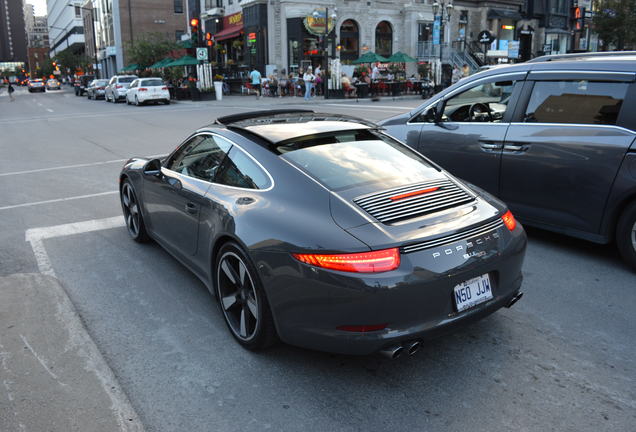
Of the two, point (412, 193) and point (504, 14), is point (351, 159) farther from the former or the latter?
point (504, 14)

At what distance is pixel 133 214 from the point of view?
20.0ft

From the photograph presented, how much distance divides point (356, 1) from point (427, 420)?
4524cm

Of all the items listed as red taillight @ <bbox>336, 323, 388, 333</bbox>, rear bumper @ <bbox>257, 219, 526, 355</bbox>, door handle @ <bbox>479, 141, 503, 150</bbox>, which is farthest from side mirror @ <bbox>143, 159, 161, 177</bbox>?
door handle @ <bbox>479, 141, 503, 150</bbox>

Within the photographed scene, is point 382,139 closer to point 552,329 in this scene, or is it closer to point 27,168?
point 552,329

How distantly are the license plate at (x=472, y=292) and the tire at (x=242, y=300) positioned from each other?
1150 mm

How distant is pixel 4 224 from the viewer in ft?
23.2

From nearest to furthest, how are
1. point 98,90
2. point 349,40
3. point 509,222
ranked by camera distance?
1. point 509,222
2. point 98,90
3. point 349,40

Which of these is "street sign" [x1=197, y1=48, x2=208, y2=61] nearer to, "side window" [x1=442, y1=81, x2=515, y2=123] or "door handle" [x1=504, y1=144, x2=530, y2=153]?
"side window" [x1=442, y1=81, x2=515, y2=123]

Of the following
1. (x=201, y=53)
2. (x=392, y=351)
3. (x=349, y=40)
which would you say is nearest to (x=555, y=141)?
(x=392, y=351)

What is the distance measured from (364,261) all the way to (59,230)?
5056 millimetres

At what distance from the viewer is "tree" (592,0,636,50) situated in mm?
37281

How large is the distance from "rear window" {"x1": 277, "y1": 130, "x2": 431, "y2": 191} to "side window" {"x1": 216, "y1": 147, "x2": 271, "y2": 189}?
8.7 inches

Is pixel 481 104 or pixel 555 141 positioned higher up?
pixel 481 104

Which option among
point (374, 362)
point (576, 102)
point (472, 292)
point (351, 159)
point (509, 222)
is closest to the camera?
point (472, 292)
